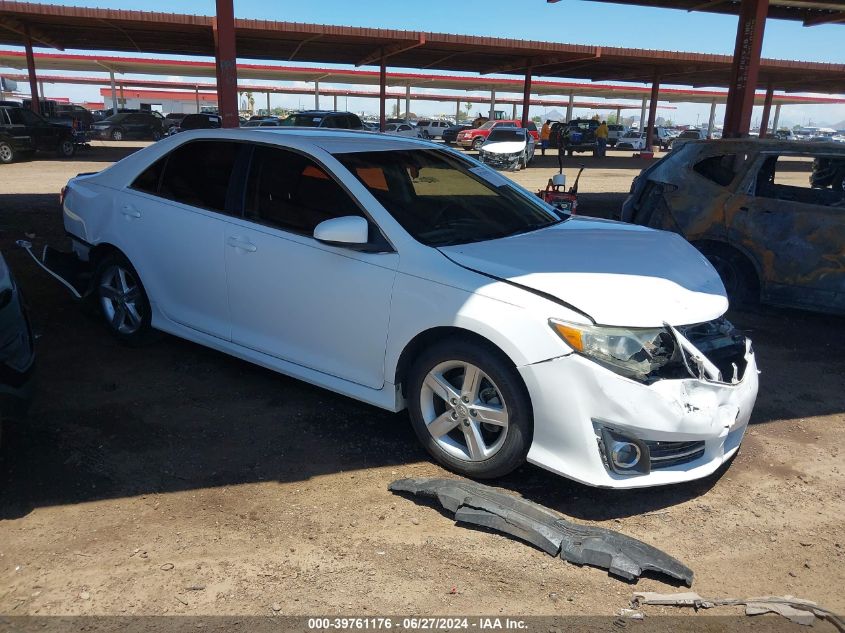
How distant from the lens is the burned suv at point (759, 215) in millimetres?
5758

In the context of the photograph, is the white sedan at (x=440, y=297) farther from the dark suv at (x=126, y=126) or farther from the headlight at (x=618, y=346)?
the dark suv at (x=126, y=126)

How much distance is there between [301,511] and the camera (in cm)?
312

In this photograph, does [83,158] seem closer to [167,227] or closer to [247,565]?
[167,227]

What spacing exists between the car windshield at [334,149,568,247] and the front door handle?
0.73 m

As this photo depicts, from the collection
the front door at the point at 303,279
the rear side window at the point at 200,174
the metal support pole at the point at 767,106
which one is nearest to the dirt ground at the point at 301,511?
the front door at the point at 303,279

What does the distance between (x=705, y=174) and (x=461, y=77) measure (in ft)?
147

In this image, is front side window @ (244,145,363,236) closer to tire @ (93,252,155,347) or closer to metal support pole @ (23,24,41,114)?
tire @ (93,252,155,347)

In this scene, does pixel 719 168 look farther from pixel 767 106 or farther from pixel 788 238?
pixel 767 106

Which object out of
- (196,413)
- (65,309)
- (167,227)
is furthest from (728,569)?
(65,309)

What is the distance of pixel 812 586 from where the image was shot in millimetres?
2701

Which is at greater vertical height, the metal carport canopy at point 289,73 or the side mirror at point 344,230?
the metal carport canopy at point 289,73

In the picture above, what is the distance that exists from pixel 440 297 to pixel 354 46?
26173 mm

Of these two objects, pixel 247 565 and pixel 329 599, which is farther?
pixel 247 565

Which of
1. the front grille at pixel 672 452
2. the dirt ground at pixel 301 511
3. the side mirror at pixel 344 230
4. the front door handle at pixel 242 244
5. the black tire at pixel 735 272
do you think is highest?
the side mirror at pixel 344 230
